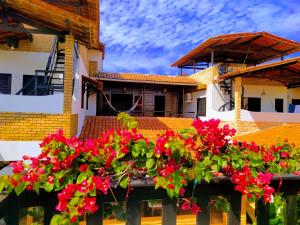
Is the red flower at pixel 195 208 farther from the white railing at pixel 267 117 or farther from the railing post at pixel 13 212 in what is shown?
the white railing at pixel 267 117

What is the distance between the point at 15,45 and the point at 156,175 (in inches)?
417

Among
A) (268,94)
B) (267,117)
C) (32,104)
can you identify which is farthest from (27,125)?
(268,94)

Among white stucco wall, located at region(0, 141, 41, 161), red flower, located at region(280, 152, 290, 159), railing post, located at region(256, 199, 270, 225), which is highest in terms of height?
red flower, located at region(280, 152, 290, 159)

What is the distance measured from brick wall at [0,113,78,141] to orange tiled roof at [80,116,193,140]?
131 inches

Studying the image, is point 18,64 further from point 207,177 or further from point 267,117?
point 267,117

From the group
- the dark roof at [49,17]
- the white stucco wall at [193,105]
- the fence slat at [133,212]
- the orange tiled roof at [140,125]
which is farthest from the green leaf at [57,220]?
the white stucco wall at [193,105]

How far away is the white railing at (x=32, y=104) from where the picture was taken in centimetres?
751

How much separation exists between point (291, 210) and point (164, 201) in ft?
2.86

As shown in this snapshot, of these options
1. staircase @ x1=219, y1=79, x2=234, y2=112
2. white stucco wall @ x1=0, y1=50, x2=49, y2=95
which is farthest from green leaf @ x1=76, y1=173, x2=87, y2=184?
staircase @ x1=219, y1=79, x2=234, y2=112

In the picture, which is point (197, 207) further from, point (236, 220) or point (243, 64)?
point (243, 64)

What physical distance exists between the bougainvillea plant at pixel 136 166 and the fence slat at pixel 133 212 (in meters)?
0.13

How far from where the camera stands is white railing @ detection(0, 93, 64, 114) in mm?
7508

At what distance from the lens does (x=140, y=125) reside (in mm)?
13227

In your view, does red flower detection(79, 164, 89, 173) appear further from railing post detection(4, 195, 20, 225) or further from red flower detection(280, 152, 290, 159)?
red flower detection(280, 152, 290, 159)
